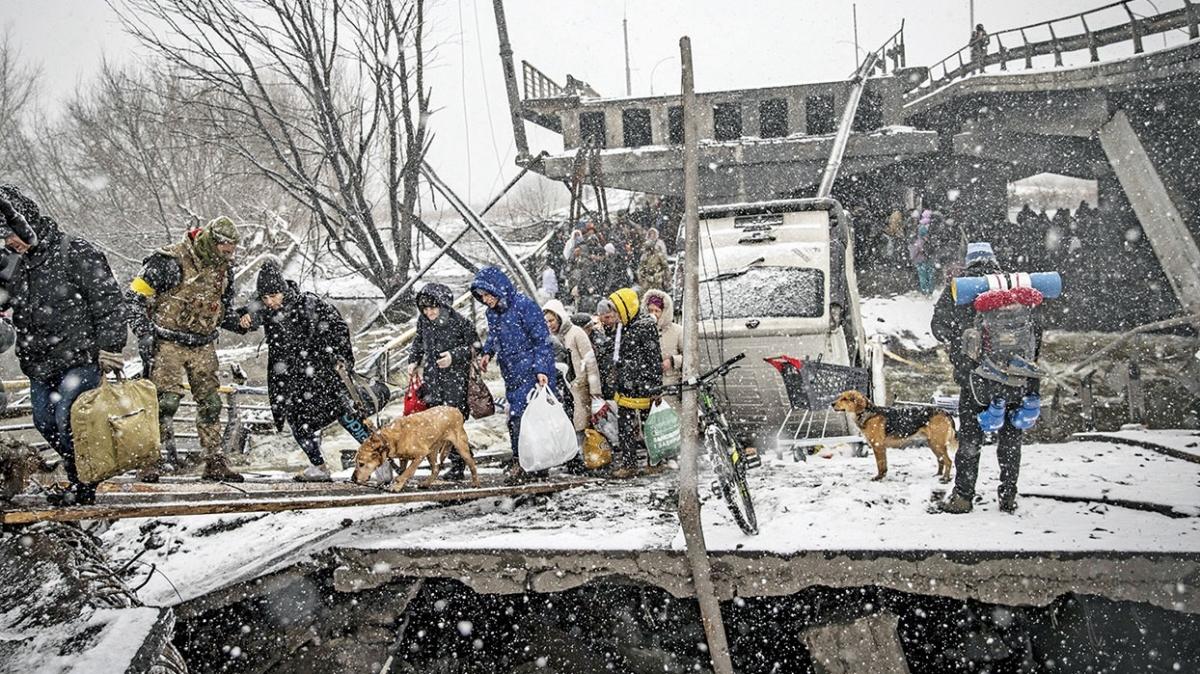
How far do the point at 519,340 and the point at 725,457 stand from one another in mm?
1947

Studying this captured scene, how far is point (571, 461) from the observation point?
5832mm

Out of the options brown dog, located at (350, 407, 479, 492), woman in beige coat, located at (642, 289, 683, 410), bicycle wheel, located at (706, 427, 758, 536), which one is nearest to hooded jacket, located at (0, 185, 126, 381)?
brown dog, located at (350, 407, 479, 492)

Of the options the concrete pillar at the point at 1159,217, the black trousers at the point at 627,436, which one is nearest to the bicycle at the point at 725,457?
the black trousers at the point at 627,436

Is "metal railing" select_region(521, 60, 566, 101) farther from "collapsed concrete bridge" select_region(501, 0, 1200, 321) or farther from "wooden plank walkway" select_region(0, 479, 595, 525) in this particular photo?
"wooden plank walkway" select_region(0, 479, 595, 525)

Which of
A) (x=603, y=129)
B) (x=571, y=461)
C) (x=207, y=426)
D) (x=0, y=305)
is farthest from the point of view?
(x=603, y=129)

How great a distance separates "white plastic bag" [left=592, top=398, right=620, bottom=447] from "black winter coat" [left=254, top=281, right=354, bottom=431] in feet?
7.36

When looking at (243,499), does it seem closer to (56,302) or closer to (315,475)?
(315,475)

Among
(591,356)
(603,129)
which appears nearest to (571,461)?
(591,356)

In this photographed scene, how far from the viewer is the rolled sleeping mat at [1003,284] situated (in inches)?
168

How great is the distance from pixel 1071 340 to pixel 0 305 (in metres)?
15.8

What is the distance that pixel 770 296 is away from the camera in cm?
698

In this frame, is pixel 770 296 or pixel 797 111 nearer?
pixel 770 296

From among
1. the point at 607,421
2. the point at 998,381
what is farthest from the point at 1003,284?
the point at 607,421

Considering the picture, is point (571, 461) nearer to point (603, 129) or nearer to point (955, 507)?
point (955, 507)
